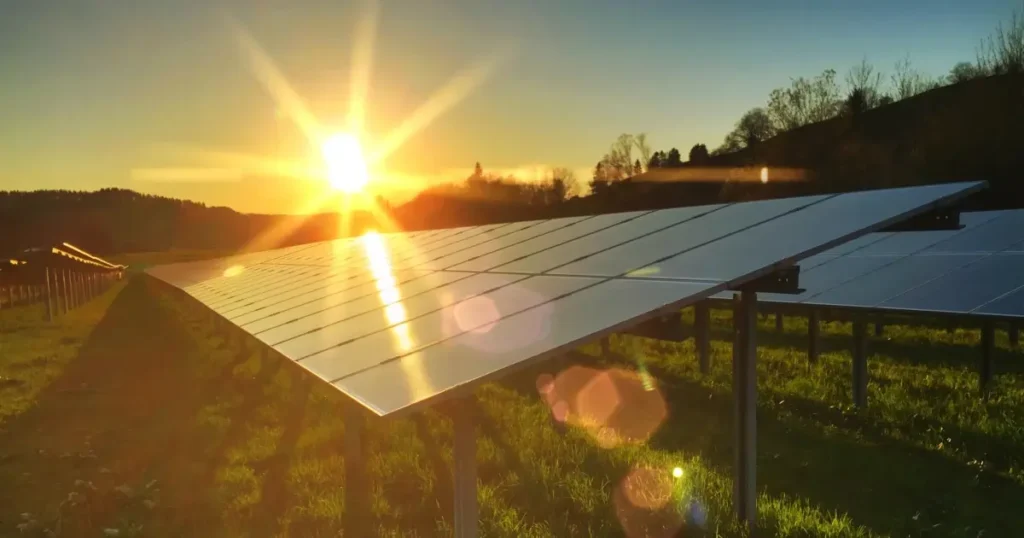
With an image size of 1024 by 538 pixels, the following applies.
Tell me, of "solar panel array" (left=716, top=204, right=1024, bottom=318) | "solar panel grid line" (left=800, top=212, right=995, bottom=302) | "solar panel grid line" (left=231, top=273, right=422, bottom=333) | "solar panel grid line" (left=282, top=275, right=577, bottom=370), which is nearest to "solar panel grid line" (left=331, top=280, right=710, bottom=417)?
"solar panel grid line" (left=282, top=275, right=577, bottom=370)

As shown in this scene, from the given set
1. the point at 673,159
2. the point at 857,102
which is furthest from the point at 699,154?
the point at 857,102

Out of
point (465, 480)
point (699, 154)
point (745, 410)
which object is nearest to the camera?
point (465, 480)

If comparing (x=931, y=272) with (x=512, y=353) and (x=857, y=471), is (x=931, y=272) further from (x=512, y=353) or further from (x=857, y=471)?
(x=512, y=353)

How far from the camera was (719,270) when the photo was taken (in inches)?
202

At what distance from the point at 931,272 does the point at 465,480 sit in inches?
492

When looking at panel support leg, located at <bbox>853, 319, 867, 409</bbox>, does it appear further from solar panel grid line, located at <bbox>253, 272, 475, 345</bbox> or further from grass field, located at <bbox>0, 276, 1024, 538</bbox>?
solar panel grid line, located at <bbox>253, 272, 475, 345</bbox>

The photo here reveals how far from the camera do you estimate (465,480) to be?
438cm

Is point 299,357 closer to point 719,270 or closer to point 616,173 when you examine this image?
point 719,270

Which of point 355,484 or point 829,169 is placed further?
point 829,169

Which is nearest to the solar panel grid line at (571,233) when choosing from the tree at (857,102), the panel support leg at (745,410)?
the panel support leg at (745,410)

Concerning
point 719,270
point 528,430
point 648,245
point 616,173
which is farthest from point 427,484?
point 616,173

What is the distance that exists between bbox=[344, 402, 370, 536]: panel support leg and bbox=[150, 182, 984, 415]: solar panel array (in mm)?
847

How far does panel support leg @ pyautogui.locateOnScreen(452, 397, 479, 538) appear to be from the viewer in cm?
430

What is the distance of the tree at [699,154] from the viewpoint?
74.8m
